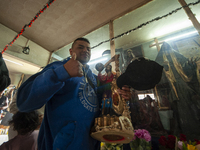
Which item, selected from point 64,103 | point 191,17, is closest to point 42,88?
point 64,103

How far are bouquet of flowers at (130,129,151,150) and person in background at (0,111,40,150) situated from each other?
1255 millimetres

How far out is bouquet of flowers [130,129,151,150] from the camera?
0.82 metres

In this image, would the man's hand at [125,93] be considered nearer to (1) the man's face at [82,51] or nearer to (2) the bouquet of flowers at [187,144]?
(1) the man's face at [82,51]

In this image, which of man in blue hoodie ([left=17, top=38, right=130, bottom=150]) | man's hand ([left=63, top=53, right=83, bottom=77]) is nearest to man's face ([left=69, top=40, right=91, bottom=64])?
man in blue hoodie ([left=17, top=38, right=130, bottom=150])

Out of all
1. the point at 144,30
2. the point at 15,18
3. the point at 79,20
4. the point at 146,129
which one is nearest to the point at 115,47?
the point at 144,30

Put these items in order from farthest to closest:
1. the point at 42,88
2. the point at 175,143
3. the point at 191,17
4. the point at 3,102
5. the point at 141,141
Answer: the point at 3,102
the point at 191,17
the point at 141,141
the point at 175,143
the point at 42,88

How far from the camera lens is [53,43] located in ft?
8.91

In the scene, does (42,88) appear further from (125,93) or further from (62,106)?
(125,93)

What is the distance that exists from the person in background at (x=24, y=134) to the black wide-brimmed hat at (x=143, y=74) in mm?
1483

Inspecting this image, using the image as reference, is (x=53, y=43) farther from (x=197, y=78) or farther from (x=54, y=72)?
(x=197, y=78)

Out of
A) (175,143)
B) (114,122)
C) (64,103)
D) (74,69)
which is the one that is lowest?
(175,143)

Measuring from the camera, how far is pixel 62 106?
64cm

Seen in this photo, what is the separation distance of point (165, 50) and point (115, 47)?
80cm

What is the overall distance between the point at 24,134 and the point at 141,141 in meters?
1.48
